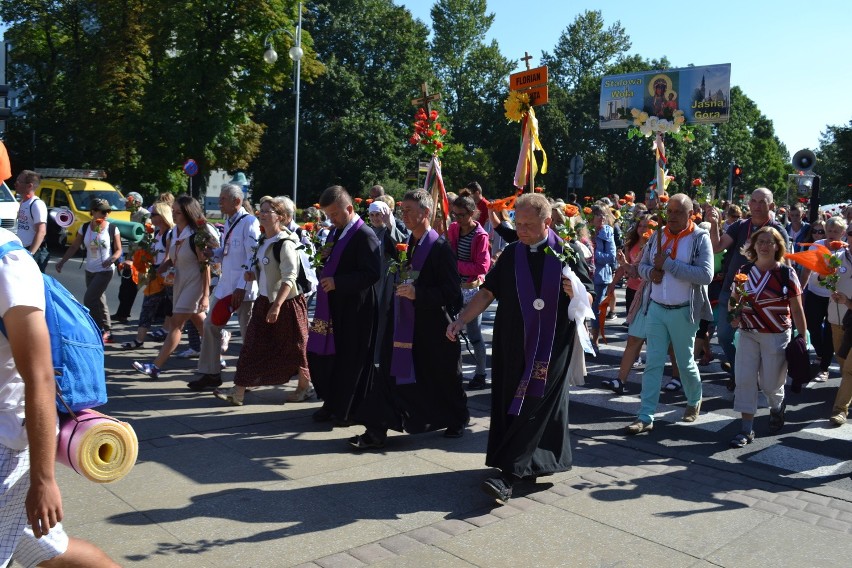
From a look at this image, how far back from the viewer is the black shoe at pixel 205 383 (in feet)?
25.6

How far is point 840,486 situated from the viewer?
5676mm

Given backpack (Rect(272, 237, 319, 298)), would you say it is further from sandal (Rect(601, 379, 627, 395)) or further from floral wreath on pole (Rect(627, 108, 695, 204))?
floral wreath on pole (Rect(627, 108, 695, 204))

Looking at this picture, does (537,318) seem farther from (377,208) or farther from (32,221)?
(32,221)

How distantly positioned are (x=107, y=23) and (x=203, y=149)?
6481mm

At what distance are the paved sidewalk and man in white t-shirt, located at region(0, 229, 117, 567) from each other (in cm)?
158

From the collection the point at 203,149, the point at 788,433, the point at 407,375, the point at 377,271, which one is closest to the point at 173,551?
the point at 407,375

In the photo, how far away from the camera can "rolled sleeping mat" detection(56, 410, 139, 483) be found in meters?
2.60

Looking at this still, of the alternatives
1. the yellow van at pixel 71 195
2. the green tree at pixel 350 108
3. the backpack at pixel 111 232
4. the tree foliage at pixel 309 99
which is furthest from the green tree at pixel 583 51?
the backpack at pixel 111 232

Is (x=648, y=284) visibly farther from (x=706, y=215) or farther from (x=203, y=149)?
(x=203, y=149)

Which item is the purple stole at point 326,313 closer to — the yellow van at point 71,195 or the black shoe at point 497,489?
the black shoe at point 497,489

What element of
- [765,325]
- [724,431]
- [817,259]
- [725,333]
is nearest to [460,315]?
[765,325]

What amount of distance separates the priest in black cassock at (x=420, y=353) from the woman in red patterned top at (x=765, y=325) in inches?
92.0

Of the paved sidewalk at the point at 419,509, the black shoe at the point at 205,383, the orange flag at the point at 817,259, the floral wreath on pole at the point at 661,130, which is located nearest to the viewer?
the paved sidewalk at the point at 419,509

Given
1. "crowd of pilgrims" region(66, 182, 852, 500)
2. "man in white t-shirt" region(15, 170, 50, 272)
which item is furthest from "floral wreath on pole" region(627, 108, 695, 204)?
"man in white t-shirt" region(15, 170, 50, 272)
